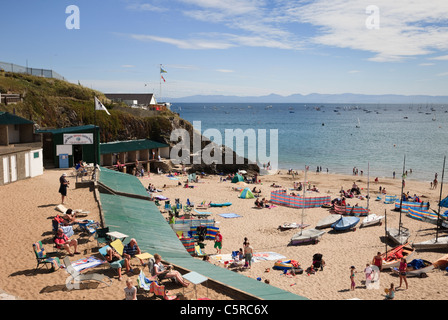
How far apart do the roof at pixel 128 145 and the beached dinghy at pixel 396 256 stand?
26.6 metres

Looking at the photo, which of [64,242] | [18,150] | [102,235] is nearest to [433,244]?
[102,235]

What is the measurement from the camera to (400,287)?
14.0 m

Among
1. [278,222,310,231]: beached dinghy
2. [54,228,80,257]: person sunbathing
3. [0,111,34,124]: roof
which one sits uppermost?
[0,111,34,124]: roof

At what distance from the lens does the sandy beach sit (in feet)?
31.4

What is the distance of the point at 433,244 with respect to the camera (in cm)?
1820

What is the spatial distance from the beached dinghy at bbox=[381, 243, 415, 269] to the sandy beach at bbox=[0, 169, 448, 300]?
0.52 metres

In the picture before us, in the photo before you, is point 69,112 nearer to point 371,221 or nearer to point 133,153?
point 133,153

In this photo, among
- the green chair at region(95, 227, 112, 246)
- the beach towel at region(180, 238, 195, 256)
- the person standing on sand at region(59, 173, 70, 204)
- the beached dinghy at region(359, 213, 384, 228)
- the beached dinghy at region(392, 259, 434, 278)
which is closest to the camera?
the green chair at region(95, 227, 112, 246)

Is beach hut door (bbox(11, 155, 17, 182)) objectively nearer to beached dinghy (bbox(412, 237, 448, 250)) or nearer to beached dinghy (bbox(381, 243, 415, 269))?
beached dinghy (bbox(381, 243, 415, 269))

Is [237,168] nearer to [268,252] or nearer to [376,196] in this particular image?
[376,196]

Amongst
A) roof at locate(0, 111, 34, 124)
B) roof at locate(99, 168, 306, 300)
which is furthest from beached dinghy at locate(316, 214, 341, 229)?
roof at locate(0, 111, 34, 124)

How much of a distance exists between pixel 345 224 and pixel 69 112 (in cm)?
2980

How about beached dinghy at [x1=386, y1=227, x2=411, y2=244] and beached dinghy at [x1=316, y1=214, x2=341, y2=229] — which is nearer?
beached dinghy at [x1=386, y1=227, x2=411, y2=244]
